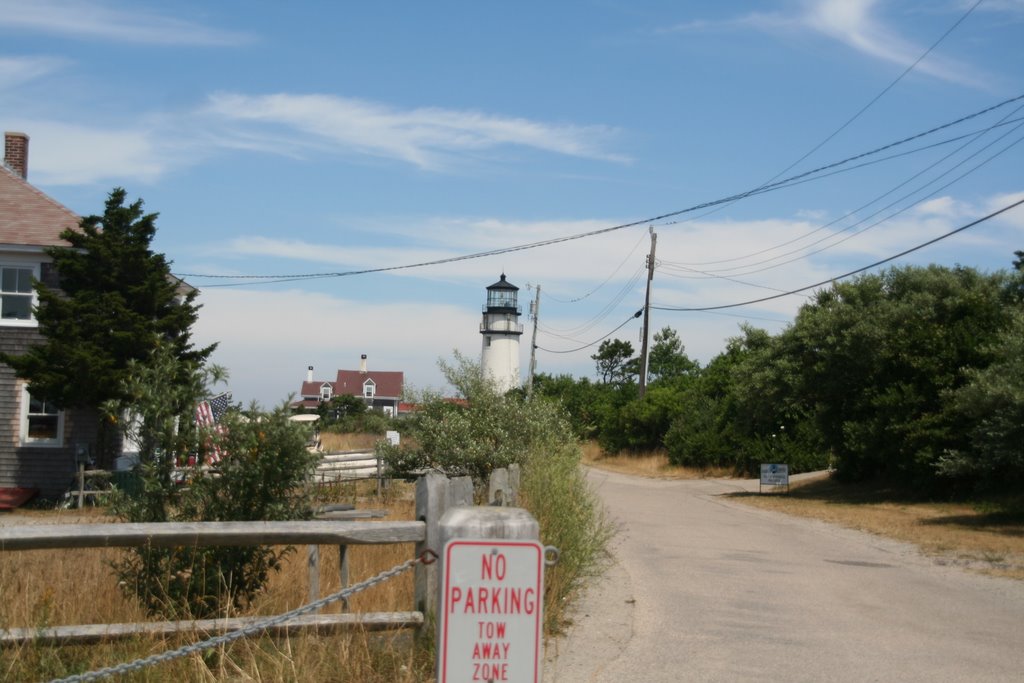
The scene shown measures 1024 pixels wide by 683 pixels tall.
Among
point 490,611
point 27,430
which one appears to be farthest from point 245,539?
point 27,430

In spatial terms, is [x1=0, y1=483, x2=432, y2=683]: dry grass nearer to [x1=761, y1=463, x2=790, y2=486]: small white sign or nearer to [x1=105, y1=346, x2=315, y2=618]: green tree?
[x1=105, y1=346, x2=315, y2=618]: green tree

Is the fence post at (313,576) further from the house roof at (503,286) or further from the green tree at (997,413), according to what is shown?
the house roof at (503,286)

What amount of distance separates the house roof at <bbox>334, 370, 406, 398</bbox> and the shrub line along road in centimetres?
9240

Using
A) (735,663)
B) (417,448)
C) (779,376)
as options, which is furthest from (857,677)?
(779,376)

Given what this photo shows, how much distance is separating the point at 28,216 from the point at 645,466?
85.6 feet

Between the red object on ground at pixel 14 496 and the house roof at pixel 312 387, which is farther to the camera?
the house roof at pixel 312 387

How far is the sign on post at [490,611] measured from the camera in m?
4.05

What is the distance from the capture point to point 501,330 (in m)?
58.8

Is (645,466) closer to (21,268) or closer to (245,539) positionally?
(21,268)

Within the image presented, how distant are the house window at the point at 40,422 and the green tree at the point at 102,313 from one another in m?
1.99

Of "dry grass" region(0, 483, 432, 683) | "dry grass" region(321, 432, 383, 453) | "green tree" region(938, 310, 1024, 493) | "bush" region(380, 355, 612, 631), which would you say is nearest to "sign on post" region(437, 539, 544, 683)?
"dry grass" region(0, 483, 432, 683)

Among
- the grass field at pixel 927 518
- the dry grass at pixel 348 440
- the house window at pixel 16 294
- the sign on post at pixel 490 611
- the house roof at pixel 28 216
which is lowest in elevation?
the grass field at pixel 927 518

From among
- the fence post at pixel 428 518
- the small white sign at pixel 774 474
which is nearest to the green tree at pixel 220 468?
the fence post at pixel 428 518

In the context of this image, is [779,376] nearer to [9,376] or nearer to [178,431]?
[9,376]
